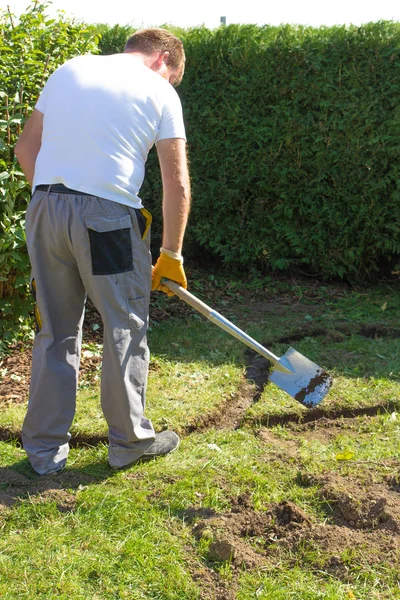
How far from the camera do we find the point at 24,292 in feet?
16.3

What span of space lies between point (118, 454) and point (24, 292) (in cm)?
186

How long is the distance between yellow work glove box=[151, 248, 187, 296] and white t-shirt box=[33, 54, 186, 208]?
344 mm

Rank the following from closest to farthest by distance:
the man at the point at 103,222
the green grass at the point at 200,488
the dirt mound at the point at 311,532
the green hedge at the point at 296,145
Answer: the green grass at the point at 200,488
the dirt mound at the point at 311,532
the man at the point at 103,222
the green hedge at the point at 296,145

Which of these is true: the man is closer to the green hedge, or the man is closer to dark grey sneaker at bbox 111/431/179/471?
dark grey sneaker at bbox 111/431/179/471

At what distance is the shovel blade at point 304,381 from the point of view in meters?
3.96

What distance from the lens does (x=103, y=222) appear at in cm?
316

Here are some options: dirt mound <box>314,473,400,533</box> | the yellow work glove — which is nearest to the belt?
the yellow work glove

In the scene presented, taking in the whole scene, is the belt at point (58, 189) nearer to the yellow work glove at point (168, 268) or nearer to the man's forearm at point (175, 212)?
the man's forearm at point (175, 212)

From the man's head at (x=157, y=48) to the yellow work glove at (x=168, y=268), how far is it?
92cm

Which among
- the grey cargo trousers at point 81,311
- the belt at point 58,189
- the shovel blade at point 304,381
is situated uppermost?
the belt at point 58,189

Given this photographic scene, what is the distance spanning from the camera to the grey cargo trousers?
3193 mm

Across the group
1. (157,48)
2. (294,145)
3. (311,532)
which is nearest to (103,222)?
(157,48)

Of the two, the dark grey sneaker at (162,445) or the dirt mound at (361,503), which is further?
the dark grey sneaker at (162,445)

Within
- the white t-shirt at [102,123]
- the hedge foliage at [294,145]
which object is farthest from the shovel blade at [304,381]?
the hedge foliage at [294,145]
